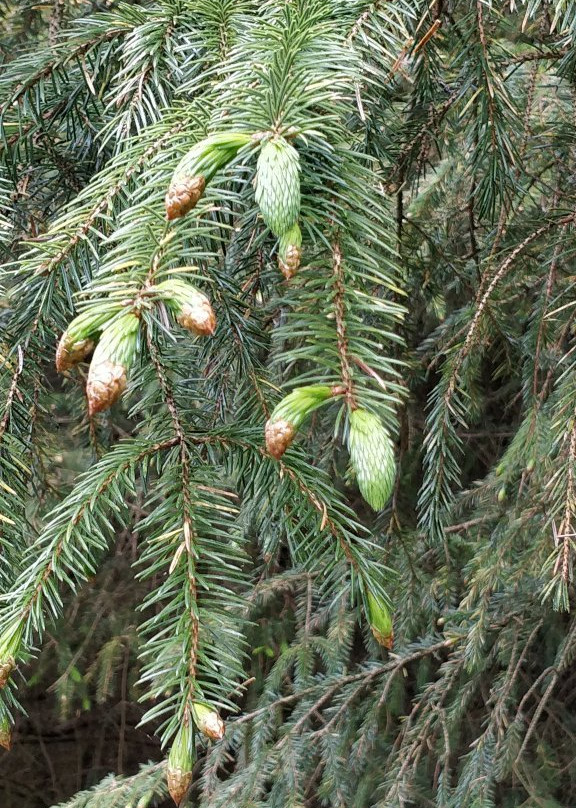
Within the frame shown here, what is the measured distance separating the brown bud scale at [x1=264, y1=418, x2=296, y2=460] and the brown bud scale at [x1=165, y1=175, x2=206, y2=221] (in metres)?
0.13

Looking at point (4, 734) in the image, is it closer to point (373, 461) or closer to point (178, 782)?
point (178, 782)

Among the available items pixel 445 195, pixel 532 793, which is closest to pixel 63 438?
pixel 445 195

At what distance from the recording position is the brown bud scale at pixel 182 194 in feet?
1.50

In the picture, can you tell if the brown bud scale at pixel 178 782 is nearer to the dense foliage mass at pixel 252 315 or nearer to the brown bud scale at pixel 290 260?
the dense foliage mass at pixel 252 315

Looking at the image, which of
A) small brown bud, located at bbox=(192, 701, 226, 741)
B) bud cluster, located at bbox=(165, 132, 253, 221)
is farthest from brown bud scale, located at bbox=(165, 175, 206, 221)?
small brown bud, located at bbox=(192, 701, 226, 741)

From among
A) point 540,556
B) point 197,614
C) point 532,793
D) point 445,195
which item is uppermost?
point 445,195

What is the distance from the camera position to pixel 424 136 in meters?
1.00

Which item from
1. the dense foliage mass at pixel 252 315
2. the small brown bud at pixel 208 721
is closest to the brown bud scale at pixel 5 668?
the dense foliage mass at pixel 252 315

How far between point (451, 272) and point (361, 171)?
74 centimetres

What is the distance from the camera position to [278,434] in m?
0.47

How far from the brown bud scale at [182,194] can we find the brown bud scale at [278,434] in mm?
132

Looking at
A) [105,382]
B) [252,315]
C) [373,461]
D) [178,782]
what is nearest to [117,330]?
[105,382]

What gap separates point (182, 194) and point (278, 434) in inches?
5.8

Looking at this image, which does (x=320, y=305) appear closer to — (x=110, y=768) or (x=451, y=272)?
(x=451, y=272)
